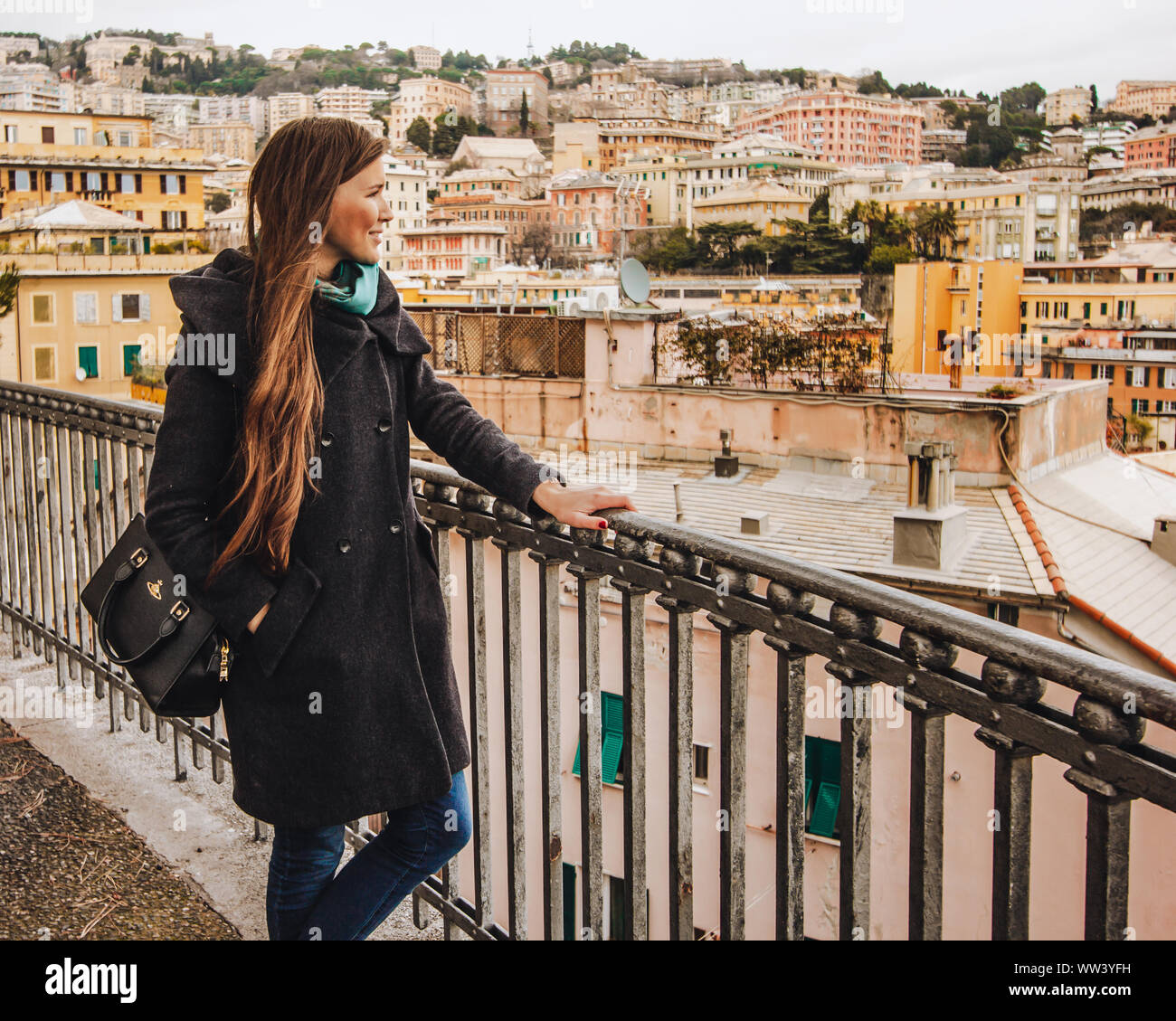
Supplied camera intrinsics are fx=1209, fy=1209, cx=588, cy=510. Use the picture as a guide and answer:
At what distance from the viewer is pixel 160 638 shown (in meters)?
2.06

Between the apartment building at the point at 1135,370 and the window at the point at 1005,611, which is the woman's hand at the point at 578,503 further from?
the apartment building at the point at 1135,370

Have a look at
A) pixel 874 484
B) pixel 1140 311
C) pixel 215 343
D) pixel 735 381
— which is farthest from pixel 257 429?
pixel 1140 311

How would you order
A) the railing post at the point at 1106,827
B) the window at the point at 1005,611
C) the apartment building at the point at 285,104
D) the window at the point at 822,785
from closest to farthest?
the railing post at the point at 1106,827 < the window at the point at 822,785 < the window at the point at 1005,611 < the apartment building at the point at 285,104

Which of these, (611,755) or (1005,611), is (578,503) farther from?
(1005,611)

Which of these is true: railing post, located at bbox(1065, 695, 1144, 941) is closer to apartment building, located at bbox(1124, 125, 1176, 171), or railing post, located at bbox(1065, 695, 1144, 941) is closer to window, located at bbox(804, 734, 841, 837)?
window, located at bbox(804, 734, 841, 837)

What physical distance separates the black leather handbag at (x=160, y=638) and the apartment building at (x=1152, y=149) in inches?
6267

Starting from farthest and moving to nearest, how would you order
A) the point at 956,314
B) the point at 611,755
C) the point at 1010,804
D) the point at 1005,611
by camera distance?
the point at 956,314 → the point at 1005,611 → the point at 611,755 → the point at 1010,804

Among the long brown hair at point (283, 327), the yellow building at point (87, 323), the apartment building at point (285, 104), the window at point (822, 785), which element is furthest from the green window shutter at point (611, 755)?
the apartment building at point (285, 104)

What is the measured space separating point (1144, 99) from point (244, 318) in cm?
20857

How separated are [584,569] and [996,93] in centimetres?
21810

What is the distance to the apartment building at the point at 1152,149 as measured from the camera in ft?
477

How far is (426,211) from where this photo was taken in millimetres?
128000

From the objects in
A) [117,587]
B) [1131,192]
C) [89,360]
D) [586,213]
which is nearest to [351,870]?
[117,587]

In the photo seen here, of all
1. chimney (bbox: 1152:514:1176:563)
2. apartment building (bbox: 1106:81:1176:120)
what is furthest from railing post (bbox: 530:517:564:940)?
apartment building (bbox: 1106:81:1176:120)
